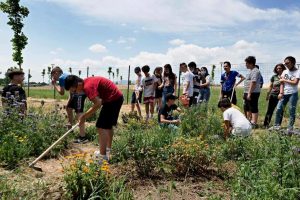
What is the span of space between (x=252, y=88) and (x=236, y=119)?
273 centimetres

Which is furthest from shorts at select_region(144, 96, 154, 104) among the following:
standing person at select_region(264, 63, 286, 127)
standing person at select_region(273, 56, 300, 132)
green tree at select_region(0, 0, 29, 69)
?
green tree at select_region(0, 0, 29, 69)

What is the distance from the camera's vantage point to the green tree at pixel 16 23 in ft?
56.2

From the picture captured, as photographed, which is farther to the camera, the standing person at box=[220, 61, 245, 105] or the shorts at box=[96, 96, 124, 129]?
the standing person at box=[220, 61, 245, 105]

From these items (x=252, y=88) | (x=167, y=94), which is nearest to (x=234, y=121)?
(x=167, y=94)

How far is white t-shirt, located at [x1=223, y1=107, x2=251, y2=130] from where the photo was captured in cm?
552

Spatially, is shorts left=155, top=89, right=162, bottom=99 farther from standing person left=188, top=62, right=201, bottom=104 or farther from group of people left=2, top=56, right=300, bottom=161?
standing person left=188, top=62, right=201, bottom=104

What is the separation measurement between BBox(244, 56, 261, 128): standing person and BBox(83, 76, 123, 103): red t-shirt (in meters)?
4.11

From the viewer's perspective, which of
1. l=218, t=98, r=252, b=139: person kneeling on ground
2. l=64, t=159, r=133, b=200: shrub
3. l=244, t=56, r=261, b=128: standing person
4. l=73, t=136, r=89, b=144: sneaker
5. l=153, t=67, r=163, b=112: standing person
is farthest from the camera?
l=153, t=67, r=163, b=112: standing person

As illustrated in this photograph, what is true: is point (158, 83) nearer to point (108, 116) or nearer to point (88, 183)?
point (108, 116)

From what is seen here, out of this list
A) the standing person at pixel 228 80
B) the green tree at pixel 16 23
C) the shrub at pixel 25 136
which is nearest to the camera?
the shrub at pixel 25 136

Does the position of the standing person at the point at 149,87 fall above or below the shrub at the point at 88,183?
above

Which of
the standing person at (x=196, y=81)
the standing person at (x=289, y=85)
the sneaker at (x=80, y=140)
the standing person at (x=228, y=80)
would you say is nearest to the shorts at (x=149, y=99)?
the standing person at (x=196, y=81)

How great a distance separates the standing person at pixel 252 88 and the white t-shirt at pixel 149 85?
2416mm

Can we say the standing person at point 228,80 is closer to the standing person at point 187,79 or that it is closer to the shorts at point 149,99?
the standing person at point 187,79
